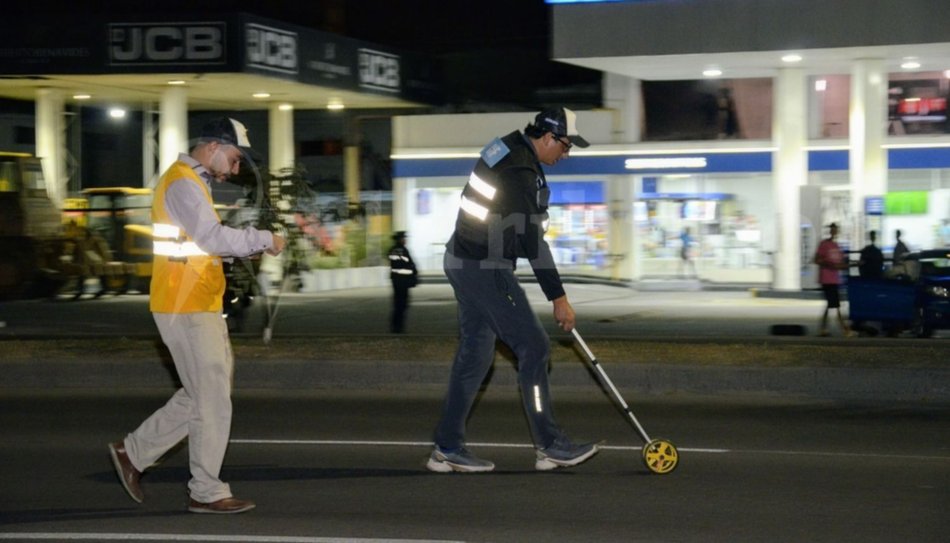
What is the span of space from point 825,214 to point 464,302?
22.6 m

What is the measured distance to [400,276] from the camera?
62.7ft

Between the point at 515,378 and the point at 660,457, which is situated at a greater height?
the point at 660,457

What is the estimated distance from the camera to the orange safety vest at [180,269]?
23.1ft

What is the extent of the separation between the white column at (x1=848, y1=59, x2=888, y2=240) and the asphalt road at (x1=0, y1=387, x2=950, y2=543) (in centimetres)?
1730

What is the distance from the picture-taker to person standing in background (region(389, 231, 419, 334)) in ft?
62.9

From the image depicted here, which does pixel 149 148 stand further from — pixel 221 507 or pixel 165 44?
pixel 221 507

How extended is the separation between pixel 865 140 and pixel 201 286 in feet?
76.6

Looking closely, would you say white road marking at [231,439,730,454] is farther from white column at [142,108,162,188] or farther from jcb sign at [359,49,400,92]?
white column at [142,108,162,188]

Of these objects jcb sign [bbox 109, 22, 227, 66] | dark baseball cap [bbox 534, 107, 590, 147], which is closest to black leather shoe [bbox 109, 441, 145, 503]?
dark baseball cap [bbox 534, 107, 590, 147]

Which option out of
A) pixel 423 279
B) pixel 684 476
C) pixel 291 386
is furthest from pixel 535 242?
pixel 423 279

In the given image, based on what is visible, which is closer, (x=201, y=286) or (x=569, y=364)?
(x=201, y=286)

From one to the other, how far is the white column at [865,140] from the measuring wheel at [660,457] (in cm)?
2082

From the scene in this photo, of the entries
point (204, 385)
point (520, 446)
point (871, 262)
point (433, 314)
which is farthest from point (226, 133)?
point (433, 314)

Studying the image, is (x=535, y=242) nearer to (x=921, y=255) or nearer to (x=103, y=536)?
(x=103, y=536)
